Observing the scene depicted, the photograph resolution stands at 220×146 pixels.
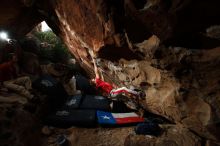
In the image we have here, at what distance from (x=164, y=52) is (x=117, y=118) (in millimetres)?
2500

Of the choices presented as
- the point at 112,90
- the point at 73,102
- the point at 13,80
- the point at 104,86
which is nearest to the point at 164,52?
the point at 112,90

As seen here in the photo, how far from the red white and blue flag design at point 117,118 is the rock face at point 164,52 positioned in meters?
Result: 0.62

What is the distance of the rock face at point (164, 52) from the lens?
3443mm

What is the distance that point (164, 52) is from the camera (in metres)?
3.92

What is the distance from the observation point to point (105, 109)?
630cm

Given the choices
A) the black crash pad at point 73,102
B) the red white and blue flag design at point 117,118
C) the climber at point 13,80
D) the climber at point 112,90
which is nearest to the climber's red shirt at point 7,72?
the climber at point 13,80

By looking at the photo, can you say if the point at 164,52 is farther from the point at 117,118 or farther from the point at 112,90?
the point at 112,90

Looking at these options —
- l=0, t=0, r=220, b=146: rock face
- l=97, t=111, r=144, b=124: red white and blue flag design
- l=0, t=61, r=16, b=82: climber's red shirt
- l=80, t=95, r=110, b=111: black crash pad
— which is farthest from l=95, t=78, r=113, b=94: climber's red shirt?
l=0, t=61, r=16, b=82: climber's red shirt

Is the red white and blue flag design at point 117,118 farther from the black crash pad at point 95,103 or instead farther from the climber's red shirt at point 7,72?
the climber's red shirt at point 7,72

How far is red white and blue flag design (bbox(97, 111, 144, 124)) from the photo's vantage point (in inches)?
221

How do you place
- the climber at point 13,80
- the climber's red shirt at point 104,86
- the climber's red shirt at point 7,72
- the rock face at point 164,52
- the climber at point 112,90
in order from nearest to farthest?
the rock face at point 164,52 → the climber at point 112,90 → the climber at point 13,80 → the climber's red shirt at point 104,86 → the climber's red shirt at point 7,72

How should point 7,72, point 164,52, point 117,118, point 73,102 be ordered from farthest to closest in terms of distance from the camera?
point 7,72 < point 73,102 < point 117,118 < point 164,52

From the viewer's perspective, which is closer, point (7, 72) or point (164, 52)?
point (164, 52)

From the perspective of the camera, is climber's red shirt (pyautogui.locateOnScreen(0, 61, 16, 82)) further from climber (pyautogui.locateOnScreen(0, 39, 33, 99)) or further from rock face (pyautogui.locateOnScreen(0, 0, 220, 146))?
rock face (pyautogui.locateOnScreen(0, 0, 220, 146))
